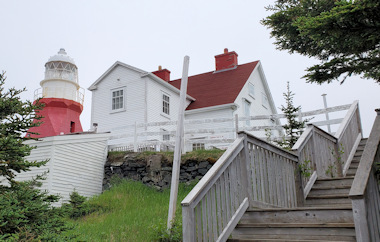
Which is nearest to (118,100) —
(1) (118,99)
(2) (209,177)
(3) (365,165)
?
(1) (118,99)

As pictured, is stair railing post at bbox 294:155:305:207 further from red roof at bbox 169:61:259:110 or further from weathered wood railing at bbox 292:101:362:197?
red roof at bbox 169:61:259:110

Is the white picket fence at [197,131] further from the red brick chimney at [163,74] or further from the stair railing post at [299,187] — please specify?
the red brick chimney at [163,74]

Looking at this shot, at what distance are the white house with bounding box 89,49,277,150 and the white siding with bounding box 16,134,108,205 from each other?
2877mm

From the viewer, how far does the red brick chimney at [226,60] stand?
22.9m

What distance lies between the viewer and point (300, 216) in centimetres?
463

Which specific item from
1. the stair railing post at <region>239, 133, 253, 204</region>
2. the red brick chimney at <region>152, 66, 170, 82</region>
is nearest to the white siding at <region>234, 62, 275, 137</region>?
the red brick chimney at <region>152, 66, 170, 82</region>

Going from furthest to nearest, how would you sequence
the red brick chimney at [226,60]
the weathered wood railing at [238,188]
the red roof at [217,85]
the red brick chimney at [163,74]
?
the red brick chimney at [226,60] < the red brick chimney at [163,74] < the red roof at [217,85] < the weathered wood railing at [238,188]

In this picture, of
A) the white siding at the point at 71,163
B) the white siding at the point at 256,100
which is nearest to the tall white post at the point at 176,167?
the white siding at the point at 71,163

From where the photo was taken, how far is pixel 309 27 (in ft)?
15.7

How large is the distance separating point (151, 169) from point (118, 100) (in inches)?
277

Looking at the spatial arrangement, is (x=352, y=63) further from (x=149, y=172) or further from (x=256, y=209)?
(x=149, y=172)

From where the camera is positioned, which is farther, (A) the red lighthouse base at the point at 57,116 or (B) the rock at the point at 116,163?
(A) the red lighthouse base at the point at 57,116

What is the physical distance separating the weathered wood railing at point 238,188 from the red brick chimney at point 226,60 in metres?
17.4

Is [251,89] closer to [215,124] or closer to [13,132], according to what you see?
[215,124]
